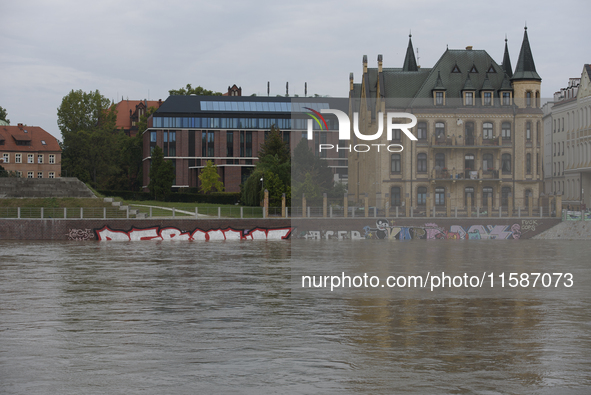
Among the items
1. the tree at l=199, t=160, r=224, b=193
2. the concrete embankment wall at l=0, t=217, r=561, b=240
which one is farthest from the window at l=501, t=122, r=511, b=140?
the tree at l=199, t=160, r=224, b=193

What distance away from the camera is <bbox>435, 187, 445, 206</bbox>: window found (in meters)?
69.1

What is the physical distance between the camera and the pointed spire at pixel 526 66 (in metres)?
71.3

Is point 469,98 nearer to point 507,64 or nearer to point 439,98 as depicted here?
point 439,98

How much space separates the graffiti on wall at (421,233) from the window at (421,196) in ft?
22.5

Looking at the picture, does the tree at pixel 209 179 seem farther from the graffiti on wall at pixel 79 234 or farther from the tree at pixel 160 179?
the graffiti on wall at pixel 79 234

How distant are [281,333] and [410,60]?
234 feet

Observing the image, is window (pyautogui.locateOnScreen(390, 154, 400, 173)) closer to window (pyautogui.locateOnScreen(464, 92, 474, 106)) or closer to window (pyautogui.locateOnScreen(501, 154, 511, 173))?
window (pyautogui.locateOnScreen(464, 92, 474, 106))

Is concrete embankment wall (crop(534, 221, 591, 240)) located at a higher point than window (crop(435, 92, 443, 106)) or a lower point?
lower

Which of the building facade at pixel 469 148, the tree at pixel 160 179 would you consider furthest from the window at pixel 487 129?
the tree at pixel 160 179

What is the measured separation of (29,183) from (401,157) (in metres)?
39.9

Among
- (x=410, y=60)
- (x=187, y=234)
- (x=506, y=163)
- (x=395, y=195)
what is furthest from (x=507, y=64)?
(x=187, y=234)

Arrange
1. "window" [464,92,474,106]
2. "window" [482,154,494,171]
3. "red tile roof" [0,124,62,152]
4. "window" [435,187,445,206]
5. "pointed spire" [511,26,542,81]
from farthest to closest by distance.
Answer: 1. "red tile roof" [0,124,62,152]
2. "window" [464,92,474,106]
3. "pointed spire" [511,26,542,81]
4. "window" [482,154,494,171]
5. "window" [435,187,445,206]

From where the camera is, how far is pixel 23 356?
46.5ft

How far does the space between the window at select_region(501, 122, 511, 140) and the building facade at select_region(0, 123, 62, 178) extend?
227 feet
